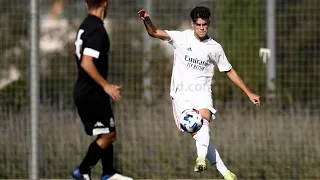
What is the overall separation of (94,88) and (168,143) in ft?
7.76

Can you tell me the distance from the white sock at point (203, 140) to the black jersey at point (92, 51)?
3.95 ft

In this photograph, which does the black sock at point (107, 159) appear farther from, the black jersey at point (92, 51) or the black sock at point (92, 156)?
the black jersey at point (92, 51)

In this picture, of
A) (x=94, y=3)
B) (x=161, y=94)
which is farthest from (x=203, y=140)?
(x=161, y=94)

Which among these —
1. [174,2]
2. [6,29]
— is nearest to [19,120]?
[6,29]

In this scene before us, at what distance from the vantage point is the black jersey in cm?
982

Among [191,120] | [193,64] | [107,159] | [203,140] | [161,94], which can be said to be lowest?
[107,159]

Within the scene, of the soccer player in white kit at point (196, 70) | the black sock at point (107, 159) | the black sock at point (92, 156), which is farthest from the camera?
the black sock at point (107, 159)

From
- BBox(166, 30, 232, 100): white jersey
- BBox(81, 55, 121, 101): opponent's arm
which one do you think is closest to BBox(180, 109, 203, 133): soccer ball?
BBox(166, 30, 232, 100): white jersey

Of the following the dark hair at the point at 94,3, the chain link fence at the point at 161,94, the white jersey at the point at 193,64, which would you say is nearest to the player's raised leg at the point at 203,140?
the white jersey at the point at 193,64

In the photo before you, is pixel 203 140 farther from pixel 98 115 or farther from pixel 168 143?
pixel 168 143

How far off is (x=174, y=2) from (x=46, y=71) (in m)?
1.87

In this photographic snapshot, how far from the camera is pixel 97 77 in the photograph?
957 cm

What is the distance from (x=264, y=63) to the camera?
11.6m

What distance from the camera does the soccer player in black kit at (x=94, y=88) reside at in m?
9.84
